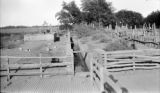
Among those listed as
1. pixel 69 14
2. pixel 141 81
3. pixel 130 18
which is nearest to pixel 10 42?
pixel 141 81

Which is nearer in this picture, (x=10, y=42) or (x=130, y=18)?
(x=10, y=42)

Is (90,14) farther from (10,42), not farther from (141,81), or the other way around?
(141,81)

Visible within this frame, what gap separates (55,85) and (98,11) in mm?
44861

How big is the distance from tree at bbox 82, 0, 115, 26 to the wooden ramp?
4359cm

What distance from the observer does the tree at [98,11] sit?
50.5 meters

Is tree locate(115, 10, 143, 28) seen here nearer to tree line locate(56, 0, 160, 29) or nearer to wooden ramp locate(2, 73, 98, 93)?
tree line locate(56, 0, 160, 29)

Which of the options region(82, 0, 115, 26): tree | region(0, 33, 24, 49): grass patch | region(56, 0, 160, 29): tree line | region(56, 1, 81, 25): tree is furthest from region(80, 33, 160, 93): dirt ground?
region(56, 1, 81, 25): tree

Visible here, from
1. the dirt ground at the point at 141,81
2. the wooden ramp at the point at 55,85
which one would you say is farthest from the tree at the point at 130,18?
the wooden ramp at the point at 55,85

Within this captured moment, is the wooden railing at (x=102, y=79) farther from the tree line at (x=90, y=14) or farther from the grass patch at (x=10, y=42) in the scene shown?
the tree line at (x=90, y=14)

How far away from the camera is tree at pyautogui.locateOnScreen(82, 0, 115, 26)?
1987 inches

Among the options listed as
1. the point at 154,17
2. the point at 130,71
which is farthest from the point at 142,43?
the point at 154,17

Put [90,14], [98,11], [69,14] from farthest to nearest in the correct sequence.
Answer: [69,14] < [90,14] < [98,11]

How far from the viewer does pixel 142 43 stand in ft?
64.6

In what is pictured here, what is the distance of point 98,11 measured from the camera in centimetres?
5012
